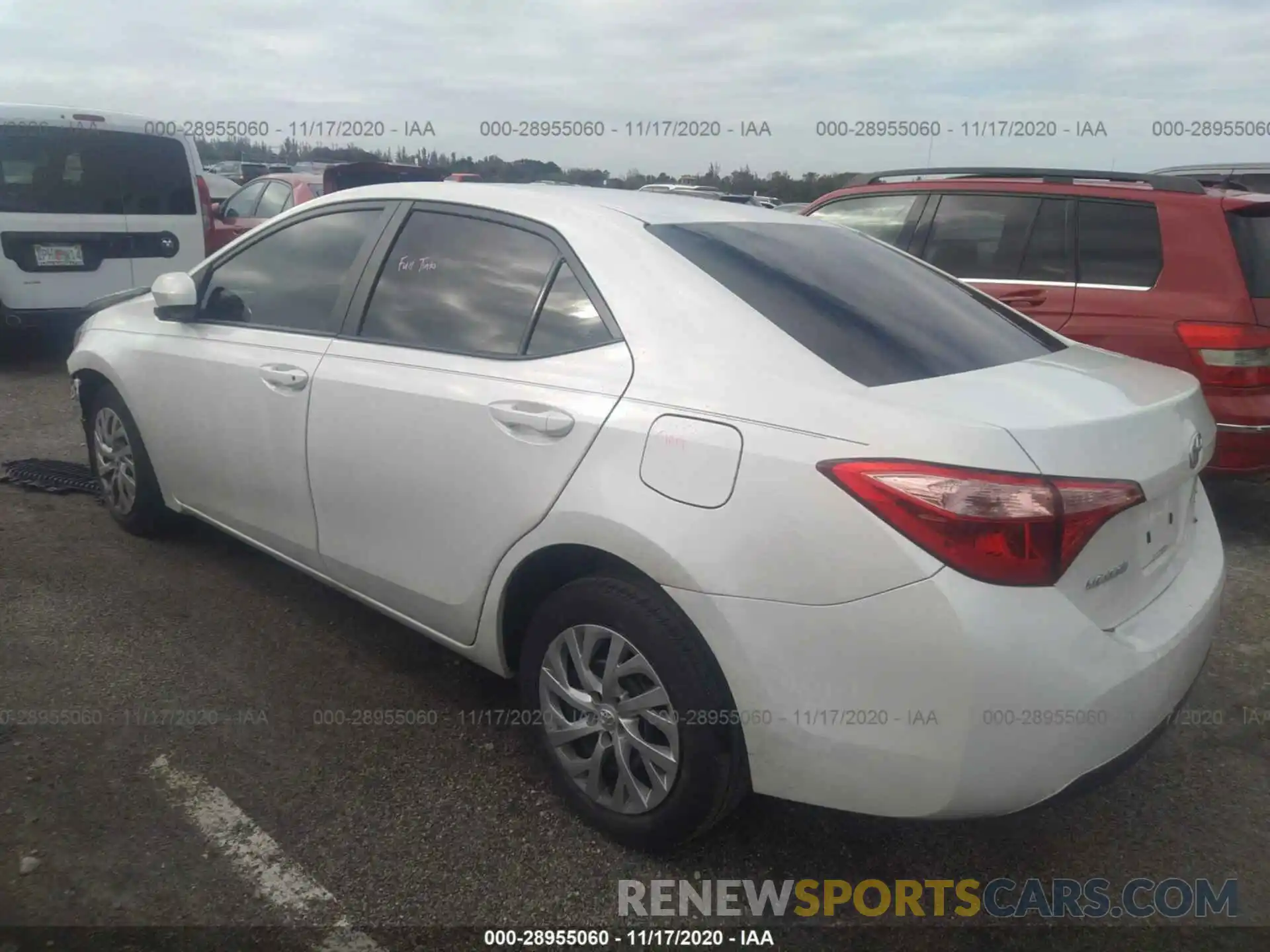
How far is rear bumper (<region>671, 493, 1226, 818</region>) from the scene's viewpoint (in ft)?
6.07

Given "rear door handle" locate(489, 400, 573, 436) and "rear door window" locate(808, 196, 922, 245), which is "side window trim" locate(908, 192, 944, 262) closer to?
"rear door window" locate(808, 196, 922, 245)

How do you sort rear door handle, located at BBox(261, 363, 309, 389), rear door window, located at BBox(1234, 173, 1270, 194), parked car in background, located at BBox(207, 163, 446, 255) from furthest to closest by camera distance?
parked car in background, located at BBox(207, 163, 446, 255)
rear door window, located at BBox(1234, 173, 1270, 194)
rear door handle, located at BBox(261, 363, 309, 389)

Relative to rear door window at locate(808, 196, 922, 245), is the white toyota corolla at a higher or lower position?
lower

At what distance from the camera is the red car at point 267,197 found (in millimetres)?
11044

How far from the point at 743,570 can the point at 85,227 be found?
739 centimetres

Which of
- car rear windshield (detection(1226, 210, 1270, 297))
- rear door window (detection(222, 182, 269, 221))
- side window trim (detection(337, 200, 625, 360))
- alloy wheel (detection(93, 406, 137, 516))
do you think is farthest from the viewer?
rear door window (detection(222, 182, 269, 221))

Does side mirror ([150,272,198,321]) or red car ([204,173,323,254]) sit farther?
red car ([204,173,323,254])

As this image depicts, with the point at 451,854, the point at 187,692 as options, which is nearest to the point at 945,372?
the point at 451,854

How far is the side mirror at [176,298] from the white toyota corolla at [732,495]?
1.62ft

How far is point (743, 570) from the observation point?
2018 millimetres

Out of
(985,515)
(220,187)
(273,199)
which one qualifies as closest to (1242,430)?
(985,515)

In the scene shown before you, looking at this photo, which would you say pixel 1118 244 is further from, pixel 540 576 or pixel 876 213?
pixel 540 576

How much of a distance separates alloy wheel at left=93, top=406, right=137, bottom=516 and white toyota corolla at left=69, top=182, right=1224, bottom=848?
46.3 inches

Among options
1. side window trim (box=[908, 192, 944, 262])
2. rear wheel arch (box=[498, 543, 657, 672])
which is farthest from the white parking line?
side window trim (box=[908, 192, 944, 262])
